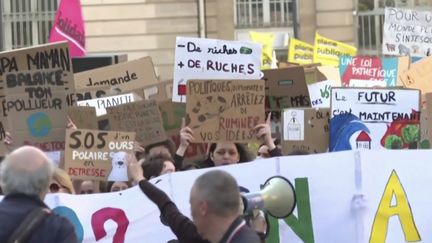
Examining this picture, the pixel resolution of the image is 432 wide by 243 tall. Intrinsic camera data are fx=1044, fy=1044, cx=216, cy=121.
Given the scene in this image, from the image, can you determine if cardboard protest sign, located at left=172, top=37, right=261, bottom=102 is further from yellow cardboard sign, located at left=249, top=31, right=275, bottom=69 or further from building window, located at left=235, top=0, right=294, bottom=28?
building window, located at left=235, top=0, right=294, bottom=28

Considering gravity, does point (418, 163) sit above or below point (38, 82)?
below

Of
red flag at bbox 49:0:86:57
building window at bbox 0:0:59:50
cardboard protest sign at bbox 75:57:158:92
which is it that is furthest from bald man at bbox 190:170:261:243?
building window at bbox 0:0:59:50

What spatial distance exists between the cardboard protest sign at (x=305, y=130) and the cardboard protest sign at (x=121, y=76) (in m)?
2.07

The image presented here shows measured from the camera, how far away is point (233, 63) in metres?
8.42

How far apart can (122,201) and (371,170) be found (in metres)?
1.51

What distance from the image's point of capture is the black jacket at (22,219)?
411 centimetres

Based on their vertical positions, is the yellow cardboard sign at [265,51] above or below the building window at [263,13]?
below

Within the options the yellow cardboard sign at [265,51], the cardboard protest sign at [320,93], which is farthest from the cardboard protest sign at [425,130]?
the yellow cardboard sign at [265,51]

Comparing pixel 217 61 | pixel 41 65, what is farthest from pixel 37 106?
pixel 217 61

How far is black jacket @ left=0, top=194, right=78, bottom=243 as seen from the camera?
13.5 ft

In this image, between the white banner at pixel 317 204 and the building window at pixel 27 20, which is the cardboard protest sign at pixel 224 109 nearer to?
the white banner at pixel 317 204

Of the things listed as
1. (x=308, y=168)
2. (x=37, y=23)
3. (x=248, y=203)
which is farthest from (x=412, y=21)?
(x=37, y=23)

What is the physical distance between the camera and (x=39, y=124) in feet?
24.4

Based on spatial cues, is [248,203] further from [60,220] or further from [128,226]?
[128,226]
